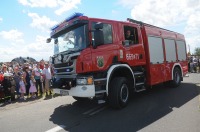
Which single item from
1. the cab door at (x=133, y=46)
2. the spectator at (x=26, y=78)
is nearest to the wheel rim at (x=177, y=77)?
the cab door at (x=133, y=46)

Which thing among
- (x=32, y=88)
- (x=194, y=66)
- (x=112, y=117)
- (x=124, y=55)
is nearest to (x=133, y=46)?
(x=124, y=55)

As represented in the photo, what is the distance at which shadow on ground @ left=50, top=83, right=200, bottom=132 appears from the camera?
20.4ft

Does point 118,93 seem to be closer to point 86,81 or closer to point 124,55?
point 86,81

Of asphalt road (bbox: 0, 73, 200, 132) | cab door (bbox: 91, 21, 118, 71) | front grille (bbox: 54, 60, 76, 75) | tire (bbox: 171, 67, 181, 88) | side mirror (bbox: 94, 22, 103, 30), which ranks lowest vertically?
asphalt road (bbox: 0, 73, 200, 132)

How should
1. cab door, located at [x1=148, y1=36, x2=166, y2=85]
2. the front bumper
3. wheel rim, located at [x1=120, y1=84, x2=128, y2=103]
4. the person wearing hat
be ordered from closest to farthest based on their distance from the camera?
1. the front bumper
2. wheel rim, located at [x1=120, y1=84, x2=128, y2=103]
3. cab door, located at [x1=148, y1=36, x2=166, y2=85]
4. the person wearing hat

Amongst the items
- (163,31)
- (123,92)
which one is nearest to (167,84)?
(163,31)

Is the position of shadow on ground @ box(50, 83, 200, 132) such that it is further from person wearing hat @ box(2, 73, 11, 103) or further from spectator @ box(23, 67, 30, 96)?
spectator @ box(23, 67, 30, 96)

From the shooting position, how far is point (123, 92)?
8133 millimetres

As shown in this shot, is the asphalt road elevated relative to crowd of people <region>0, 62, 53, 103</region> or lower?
lower

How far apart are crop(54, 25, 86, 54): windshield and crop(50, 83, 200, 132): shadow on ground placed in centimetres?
208

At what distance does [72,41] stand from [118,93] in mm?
2200

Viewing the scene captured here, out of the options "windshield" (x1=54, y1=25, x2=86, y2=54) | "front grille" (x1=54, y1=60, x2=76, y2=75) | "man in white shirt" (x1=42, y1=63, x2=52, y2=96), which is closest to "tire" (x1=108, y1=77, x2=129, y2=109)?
"front grille" (x1=54, y1=60, x2=76, y2=75)

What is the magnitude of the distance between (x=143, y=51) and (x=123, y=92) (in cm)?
209

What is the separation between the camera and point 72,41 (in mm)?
7660
